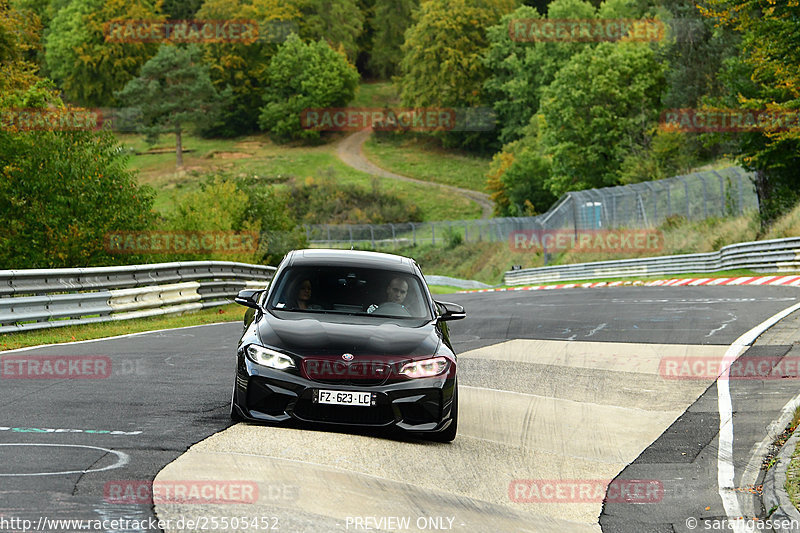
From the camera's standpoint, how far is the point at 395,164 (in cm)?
11412

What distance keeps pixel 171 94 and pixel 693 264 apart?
296ft

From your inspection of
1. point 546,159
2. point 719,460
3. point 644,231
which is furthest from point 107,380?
point 546,159

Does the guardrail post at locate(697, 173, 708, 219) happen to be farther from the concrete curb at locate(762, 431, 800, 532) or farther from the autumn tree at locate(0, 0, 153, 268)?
the concrete curb at locate(762, 431, 800, 532)

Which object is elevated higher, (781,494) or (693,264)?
(781,494)

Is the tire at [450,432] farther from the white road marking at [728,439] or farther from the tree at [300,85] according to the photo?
the tree at [300,85]

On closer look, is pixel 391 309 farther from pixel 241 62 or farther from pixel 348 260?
pixel 241 62

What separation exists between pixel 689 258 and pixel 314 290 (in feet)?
102

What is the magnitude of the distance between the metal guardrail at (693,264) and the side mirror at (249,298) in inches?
958

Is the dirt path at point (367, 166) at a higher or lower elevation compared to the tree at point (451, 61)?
lower

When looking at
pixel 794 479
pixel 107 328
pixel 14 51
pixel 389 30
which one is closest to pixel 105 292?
pixel 107 328

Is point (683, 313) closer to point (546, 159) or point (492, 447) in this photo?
point (492, 447)

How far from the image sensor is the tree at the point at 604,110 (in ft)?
221

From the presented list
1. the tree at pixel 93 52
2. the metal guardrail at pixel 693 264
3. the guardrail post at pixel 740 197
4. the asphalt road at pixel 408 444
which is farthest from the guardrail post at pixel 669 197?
the tree at pixel 93 52

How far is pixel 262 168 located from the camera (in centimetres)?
11119
